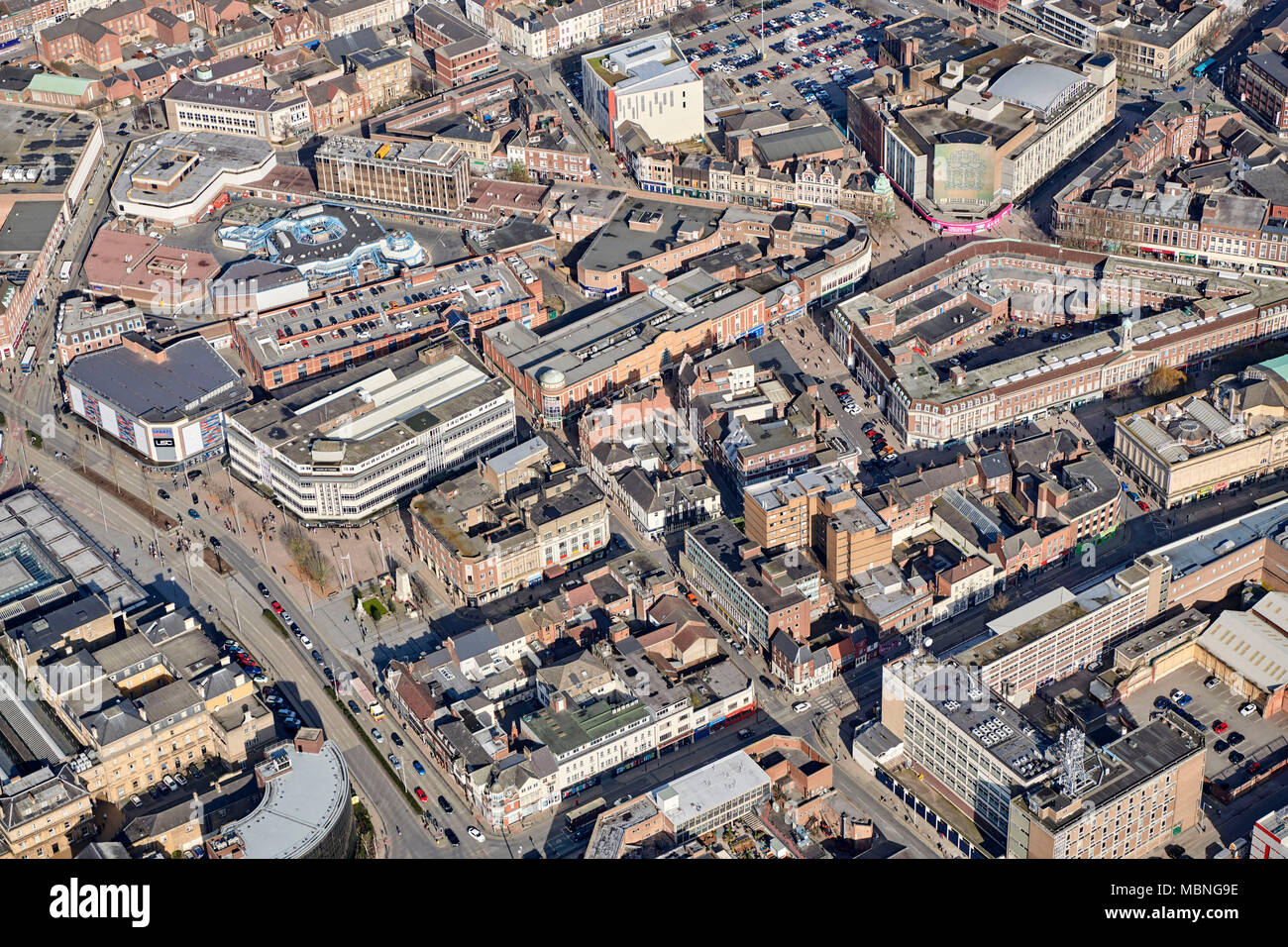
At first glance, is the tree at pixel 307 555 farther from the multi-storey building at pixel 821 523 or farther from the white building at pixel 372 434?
the multi-storey building at pixel 821 523

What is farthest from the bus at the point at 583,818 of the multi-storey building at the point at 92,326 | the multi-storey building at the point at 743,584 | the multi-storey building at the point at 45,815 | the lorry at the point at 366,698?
the multi-storey building at the point at 92,326

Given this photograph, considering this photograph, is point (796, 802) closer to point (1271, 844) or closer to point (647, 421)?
point (1271, 844)

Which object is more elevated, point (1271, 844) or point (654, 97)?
point (654, 97)

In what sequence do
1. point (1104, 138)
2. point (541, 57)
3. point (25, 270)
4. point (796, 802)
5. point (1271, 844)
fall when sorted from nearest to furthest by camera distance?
point (1271, 844) < point (796, 802) < point (25, 270) < point (1104, 138) < point (541, 57)

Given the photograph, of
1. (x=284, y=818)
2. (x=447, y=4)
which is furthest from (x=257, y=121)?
(x=284, y=818)

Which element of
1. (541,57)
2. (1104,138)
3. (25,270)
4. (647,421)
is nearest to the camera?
(647,421)

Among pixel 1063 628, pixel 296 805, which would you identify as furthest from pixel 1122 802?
pixel 296 805

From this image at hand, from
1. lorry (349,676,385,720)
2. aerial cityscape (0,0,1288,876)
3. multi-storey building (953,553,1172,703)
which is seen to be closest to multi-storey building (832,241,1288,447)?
aerial cityscape (0,0,1288,876)
